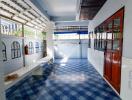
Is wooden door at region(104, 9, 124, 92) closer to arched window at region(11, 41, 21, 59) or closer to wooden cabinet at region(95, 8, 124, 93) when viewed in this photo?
wooden cabinet at region(95, 8, 124, 93)

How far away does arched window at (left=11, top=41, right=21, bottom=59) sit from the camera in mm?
5140

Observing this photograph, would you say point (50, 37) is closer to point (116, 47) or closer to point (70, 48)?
point (70, 48)

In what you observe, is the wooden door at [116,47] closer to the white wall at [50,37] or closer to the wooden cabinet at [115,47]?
the wooden cabinet at [115,47]

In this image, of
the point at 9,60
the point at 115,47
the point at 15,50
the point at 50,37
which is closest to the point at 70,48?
the point at 50,37

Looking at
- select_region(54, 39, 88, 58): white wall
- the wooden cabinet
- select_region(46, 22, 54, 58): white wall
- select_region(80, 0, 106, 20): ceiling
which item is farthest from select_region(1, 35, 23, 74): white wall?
select_region(54, 39, 88, 58): white wall

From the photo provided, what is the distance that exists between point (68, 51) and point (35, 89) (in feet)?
25.3

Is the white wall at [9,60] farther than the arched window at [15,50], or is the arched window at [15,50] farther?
the arched window at [15,50]

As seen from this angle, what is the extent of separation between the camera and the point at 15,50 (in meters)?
5.38

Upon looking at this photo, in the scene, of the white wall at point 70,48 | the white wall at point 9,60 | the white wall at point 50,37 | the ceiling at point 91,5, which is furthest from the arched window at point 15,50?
the white wall at point 70,48

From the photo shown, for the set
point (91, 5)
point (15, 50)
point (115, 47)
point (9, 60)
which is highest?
point (91, 5)

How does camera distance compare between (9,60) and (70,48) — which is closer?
(9,60)

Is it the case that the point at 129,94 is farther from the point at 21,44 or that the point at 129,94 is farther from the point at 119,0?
the point at 21,44

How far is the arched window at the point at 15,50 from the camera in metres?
5.14

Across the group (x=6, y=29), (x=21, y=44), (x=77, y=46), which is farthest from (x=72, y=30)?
(x=6, y=29)
